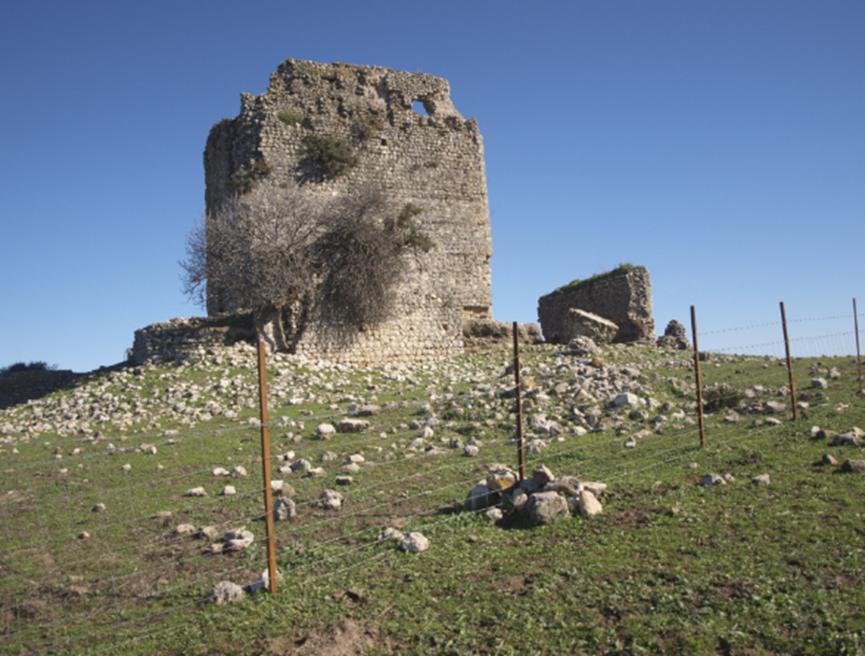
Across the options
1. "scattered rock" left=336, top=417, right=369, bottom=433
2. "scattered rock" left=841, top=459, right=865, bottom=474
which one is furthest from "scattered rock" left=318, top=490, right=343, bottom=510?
"scattered rock" left=841, top=459, right=865, bottom=474

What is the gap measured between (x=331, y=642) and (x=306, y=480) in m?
4.06

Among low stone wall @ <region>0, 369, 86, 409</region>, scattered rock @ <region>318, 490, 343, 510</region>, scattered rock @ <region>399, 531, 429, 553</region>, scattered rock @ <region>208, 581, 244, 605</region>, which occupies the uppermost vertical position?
low stone wall @ <region>0, 369, 86, 409</region>

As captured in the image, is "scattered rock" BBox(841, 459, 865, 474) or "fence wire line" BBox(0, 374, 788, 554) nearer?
"fence wire line" BBox(0, 374, 788, 554)

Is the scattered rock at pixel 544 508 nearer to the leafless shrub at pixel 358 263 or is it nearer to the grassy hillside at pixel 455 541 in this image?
the grassy hillside at pixel 455 541

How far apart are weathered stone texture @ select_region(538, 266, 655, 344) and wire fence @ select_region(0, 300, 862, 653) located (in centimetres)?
921

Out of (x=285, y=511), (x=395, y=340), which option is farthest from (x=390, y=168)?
(x=285, y=511)

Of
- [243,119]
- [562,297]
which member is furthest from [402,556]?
[562,297]

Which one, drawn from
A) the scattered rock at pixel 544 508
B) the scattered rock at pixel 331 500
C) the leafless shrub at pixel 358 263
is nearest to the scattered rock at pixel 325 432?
the scattered rock at pixel 331 500

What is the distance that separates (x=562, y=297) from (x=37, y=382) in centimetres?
1748

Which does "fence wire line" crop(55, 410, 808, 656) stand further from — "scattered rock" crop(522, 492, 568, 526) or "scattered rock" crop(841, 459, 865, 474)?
"scattered rock" crop(841, 459, 865, 474)

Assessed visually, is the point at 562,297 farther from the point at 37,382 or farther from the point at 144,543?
the point at 144,543

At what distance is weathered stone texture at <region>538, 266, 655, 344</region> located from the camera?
24.3 m

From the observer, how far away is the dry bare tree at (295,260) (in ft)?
59.4

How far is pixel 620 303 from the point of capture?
24.9m
